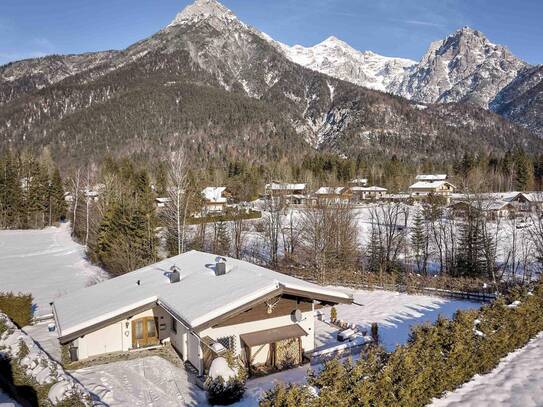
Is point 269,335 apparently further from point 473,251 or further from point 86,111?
point 86,111

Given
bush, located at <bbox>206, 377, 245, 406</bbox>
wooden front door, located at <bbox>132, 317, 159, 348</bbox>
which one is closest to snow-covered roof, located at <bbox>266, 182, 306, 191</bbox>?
wooden front door, located at <bbox>132, 317, 159, 348</bbox>

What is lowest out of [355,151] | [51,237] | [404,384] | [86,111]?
[51,237]

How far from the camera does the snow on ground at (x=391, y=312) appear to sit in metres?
17.8

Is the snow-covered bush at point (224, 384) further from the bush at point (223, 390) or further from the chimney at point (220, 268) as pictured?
the chimney at point (220, 268)

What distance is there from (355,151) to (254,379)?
161 meters

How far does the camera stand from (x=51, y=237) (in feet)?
194

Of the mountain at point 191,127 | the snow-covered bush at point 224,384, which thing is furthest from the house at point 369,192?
the snow-covered bush at point 224,384

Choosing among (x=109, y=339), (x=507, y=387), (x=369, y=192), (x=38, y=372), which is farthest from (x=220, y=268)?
(x=369, y=192)

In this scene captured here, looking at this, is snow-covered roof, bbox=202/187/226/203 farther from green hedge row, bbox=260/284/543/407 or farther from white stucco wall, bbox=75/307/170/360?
green hedge row, bbox=260/284/543/407

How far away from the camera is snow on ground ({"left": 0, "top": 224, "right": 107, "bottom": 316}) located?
3153cm

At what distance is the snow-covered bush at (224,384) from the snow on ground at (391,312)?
20.1 ft

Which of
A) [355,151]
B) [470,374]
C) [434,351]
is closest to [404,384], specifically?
[434,351]

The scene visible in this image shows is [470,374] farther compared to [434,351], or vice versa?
[470,374]

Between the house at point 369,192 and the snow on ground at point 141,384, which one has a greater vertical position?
the house at point 369,192
